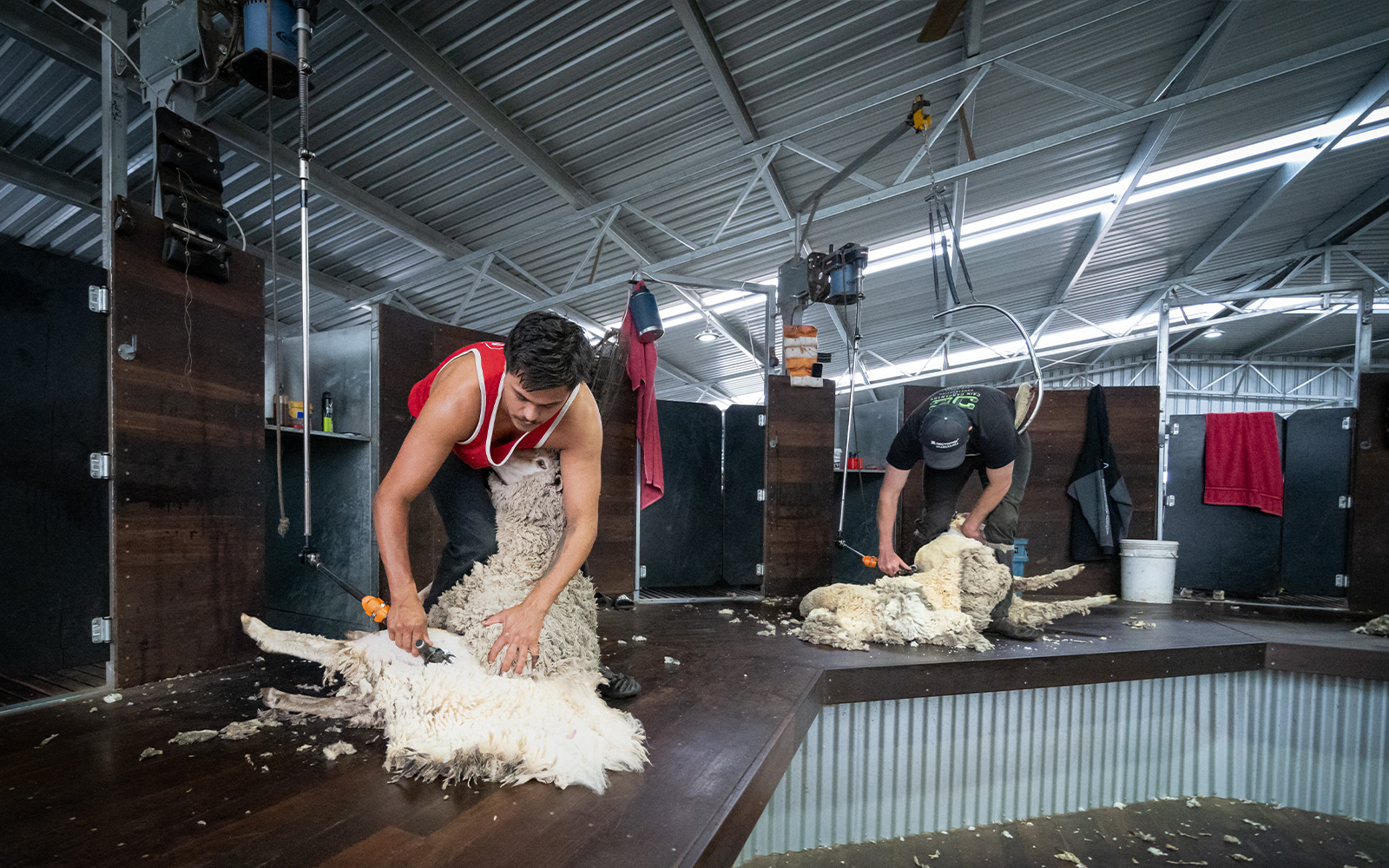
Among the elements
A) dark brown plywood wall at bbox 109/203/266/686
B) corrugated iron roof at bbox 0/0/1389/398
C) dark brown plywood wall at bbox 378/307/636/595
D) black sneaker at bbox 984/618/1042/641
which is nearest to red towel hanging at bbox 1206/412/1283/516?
corrugated iron roof at bbox 0/0/1389/398

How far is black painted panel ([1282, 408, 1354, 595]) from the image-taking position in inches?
191

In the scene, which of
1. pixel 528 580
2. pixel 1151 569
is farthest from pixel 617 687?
pixel 1151 569

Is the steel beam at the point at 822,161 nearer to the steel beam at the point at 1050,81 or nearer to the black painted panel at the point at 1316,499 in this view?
the steel beam at the point at 1050,81

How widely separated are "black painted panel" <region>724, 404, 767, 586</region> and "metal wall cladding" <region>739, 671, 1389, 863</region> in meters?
2.61

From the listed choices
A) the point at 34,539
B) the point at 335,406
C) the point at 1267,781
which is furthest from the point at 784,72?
the point at 1267,781

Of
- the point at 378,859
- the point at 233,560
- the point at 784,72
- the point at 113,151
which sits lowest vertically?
the point at 378,859

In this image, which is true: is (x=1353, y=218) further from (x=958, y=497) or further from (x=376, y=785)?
(x=376, y=785)

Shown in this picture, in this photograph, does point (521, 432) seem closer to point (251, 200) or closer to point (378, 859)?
point (378, 859)

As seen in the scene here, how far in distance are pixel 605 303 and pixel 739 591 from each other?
480 cm

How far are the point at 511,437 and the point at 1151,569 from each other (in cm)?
478

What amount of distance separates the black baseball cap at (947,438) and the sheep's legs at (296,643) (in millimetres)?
2715

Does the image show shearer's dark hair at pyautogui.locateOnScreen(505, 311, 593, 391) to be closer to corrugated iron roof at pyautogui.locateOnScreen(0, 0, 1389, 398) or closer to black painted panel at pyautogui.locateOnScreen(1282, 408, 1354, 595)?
corrugated iron roof at pyautogui.locateOnScreen(0, 0, 1389, 398)

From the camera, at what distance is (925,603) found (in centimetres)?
310

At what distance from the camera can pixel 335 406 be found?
3.49 m
